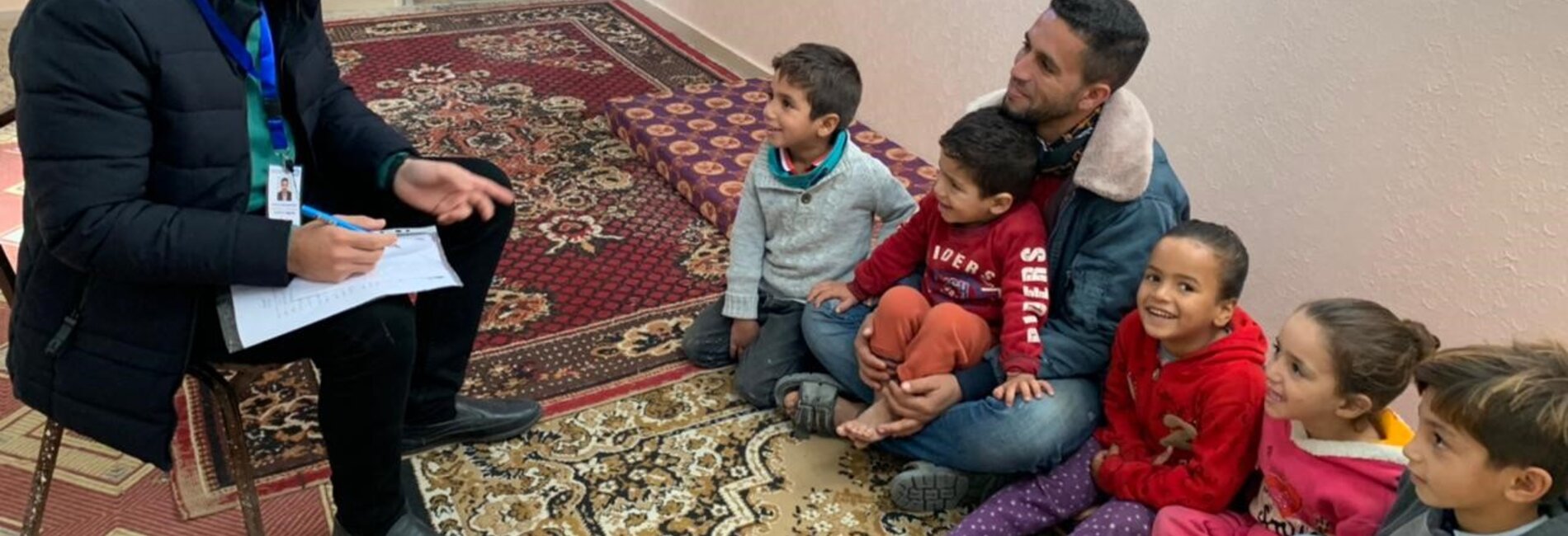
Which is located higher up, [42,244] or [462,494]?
[42,244]

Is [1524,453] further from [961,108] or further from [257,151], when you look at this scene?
[961,108]

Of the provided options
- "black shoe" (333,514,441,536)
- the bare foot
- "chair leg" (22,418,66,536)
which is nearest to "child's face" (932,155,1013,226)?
the bare foot

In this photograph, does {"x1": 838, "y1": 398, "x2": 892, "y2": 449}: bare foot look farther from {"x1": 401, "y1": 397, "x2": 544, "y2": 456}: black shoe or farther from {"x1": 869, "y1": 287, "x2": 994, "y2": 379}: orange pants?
{"x1": 401, "y1": 397, "x2": 544, "y2": 456}: black shoe

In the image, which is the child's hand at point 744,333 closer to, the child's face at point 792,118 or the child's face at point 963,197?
the child's face at point 792,118

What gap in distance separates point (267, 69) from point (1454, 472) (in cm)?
163

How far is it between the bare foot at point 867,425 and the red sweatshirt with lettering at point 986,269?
0.23 metres

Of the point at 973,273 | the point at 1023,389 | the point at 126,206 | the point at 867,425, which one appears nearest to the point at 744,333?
the point at 867,425

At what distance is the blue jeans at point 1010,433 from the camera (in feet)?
6.47

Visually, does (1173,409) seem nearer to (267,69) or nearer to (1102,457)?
(1102,457)

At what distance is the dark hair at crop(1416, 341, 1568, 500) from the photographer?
1.32 m

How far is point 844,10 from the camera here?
3752mm

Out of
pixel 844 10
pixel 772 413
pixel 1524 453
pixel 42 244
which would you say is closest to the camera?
pixel 1524 453

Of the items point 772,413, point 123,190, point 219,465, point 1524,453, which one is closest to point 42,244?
point 123,190

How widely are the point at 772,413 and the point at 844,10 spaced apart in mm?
1843
